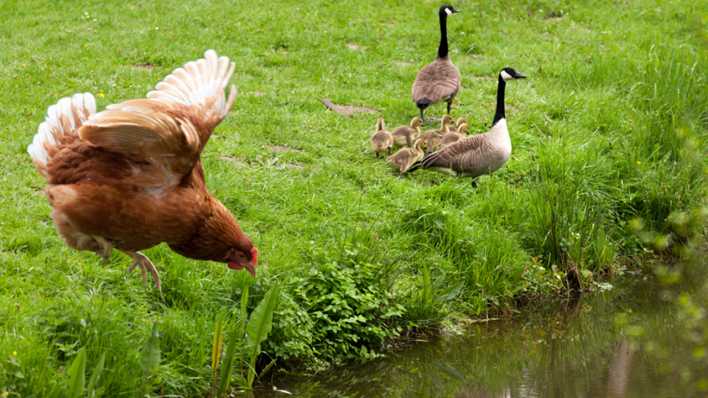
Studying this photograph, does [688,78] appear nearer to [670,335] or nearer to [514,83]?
[514,83]

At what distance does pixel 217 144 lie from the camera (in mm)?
11383

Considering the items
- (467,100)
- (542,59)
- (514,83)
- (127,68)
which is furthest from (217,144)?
(542,59)

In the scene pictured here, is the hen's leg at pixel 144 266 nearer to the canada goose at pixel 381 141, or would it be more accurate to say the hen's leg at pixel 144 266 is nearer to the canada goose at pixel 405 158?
the canada goose at pixel 405 158

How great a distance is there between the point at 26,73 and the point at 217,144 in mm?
3397

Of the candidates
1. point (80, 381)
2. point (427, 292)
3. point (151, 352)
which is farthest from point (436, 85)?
point (80, 381)

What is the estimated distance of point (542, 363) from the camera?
9.05 metres

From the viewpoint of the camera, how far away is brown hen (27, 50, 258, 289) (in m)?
6.59

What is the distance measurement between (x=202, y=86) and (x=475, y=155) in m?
4.33

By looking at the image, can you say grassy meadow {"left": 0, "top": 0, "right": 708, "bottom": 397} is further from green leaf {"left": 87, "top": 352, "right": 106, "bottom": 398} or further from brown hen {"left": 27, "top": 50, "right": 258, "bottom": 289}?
brown hen {"left": 27, "top": 50, "right": 258, "bottom": 289}

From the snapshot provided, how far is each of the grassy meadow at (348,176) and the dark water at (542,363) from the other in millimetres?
227

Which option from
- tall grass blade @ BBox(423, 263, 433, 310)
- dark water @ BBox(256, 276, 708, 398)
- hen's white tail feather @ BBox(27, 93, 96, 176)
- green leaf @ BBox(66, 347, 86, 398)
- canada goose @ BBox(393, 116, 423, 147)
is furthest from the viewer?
canada goose @ BBox(393, 116, 423, 147)

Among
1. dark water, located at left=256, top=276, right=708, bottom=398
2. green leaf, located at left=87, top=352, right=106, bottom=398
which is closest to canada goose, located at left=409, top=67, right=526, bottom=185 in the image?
dark water, located at left=256, top=276, right=708, bottom=398

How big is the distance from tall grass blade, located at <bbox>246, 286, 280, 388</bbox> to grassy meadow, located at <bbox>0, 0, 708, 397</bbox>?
39cm

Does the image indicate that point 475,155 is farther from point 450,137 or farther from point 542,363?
point 542,363
